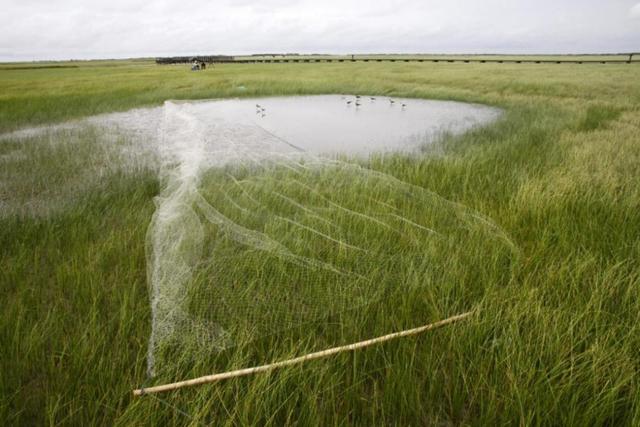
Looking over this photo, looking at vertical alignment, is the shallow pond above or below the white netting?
above

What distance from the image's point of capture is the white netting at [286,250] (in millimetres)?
1740

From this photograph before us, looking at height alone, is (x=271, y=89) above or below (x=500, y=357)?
above

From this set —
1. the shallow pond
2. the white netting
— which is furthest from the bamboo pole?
the shallow pond

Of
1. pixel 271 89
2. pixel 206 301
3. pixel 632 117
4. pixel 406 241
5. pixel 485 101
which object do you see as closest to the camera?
pixel 206 301

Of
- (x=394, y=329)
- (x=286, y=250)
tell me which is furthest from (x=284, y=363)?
(x=286, y=250)

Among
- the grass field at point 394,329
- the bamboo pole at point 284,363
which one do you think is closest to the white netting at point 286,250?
the grass field at point 394,329

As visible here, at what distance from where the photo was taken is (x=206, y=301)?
1909mm

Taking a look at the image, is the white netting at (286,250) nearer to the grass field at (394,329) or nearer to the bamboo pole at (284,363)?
the grass field at (394,329)

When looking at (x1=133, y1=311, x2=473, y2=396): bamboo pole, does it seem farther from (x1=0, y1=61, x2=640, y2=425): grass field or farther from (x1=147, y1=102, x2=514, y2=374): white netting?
(x1=147, y1=102, x2=514, y2=374): white netting

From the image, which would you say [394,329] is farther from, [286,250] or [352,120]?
[352,120]

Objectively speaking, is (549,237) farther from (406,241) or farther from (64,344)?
(64,344)

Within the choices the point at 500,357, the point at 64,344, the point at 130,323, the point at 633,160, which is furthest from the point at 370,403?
the point at 633,160

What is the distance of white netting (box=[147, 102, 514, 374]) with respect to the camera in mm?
1740

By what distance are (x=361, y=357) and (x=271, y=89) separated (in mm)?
15884
